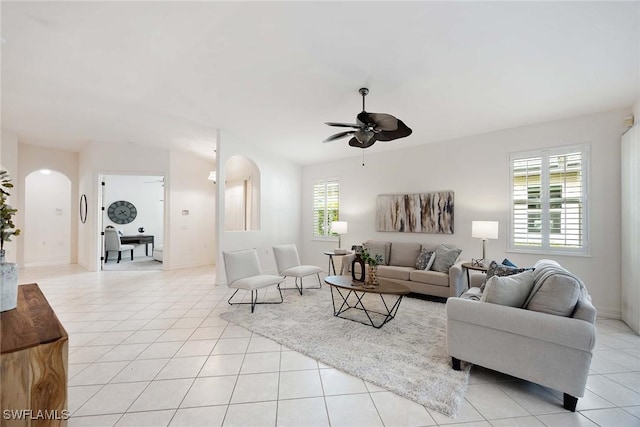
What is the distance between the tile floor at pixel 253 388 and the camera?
1.76 metres

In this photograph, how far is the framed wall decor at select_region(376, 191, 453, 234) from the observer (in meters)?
4.84

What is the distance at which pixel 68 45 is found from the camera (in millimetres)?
2795

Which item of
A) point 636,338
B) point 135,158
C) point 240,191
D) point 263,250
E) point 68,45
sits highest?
point 68,45

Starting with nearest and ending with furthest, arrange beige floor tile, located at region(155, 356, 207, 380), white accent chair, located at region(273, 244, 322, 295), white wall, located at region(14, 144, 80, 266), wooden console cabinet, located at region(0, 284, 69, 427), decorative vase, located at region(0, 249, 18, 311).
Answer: wooden console cabinet, located at region(0, 284, 69, 427) < decorative vase, located at region(0, 249, 18, 311) < beige floor tile, located at region(155, 356, 207, 380) < white accent chair, located at region(273, 244, 322, 295) < white wall, located at region(14, 144, 80, 266)

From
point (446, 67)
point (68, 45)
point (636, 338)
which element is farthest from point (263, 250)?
point (636, 338)

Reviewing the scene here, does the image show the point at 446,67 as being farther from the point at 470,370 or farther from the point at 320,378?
the point at 320,378

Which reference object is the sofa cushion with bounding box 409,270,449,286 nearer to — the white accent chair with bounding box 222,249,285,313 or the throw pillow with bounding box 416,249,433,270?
the throw pillow with bounding box 416,249,433,270

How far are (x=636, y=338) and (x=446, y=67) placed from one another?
3615 mm

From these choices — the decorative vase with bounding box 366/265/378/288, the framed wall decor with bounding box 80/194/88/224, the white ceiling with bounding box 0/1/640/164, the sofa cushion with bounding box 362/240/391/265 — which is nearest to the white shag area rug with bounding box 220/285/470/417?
the decorative vase with bounding box 366/265/378/288

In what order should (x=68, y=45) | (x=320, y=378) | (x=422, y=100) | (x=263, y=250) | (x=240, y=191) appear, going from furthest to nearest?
(x=240, y=191)
(x=263, y=250)
(x=422, y=100)
(x=68, y=45)
(x=320, y=378)

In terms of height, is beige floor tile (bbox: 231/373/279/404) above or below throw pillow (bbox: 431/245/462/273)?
below

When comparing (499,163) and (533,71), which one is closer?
(533,71)

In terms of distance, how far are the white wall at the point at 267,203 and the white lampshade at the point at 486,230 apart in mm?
4136

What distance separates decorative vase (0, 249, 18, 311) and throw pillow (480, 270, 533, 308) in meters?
3.28
